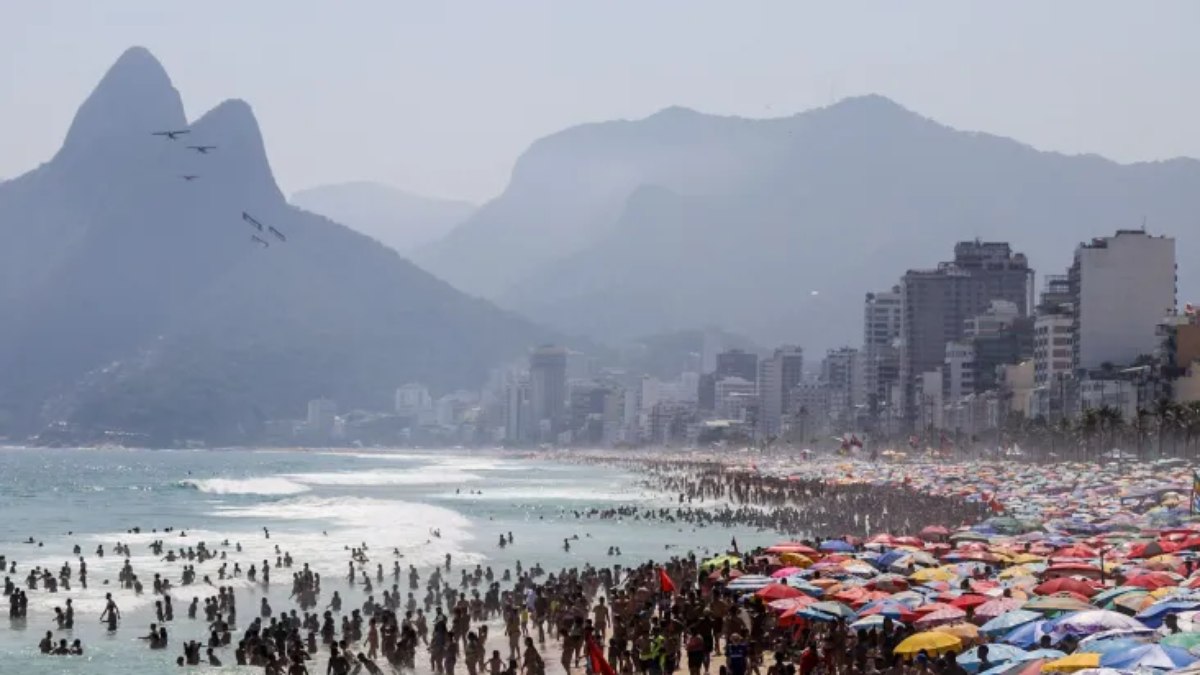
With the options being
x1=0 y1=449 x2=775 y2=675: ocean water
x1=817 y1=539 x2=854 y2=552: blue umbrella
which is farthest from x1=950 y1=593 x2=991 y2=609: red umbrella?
x1=0 y1=449 x2=775 y2=675: ocean water

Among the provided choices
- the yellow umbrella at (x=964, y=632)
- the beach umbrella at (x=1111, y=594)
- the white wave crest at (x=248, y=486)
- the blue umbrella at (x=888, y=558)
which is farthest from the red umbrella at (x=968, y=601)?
the white wave crest at (x=248, y=486)

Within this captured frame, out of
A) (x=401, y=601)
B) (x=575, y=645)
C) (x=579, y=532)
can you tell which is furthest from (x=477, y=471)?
(x=575, y=645)

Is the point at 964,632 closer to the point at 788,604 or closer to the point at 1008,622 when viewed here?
Answer: the point at 1008,622

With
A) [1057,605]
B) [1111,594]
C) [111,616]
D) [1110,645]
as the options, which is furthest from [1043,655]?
[111,616]

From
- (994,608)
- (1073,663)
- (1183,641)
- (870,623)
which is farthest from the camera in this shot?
(870,623)

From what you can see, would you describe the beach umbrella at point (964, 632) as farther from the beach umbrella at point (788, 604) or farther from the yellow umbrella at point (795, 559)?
the yellow umbrella at point (795, 559)

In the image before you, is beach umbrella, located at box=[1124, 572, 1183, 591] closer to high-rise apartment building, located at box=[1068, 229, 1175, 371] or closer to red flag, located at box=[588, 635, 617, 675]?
red flag, located at box=[588, 635, 617, 675]
